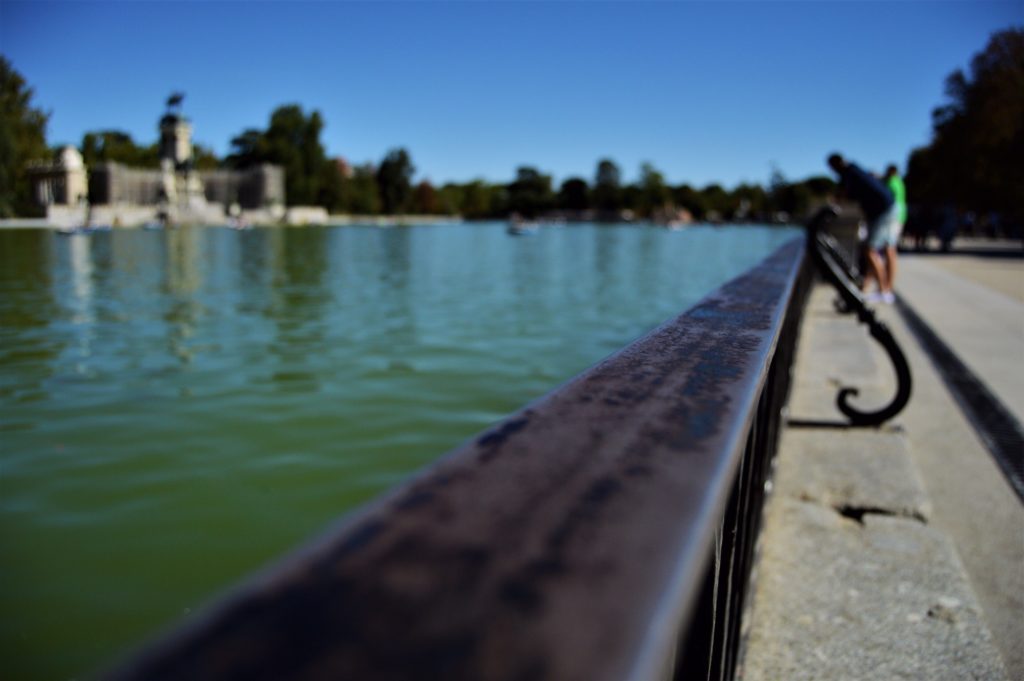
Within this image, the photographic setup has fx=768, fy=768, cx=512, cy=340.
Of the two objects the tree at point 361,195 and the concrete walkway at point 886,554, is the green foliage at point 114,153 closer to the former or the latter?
the tree at point 361,195

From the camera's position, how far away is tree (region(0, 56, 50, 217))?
264ft

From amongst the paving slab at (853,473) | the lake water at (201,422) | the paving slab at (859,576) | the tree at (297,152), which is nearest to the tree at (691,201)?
the tree at (297,152)

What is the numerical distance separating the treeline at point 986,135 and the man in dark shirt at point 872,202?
70.8ft

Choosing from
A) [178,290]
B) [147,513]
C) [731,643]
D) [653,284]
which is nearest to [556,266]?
[653,284]

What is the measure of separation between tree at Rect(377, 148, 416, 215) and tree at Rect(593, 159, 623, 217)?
5555cm

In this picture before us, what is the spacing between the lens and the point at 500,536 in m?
0.51

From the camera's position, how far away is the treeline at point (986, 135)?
30.8m

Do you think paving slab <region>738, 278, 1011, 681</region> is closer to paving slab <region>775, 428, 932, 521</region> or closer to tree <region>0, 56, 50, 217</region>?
paving slab <region>775, 428, 932, 521</region>

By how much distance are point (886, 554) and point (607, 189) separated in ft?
630

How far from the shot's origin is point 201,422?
21.9ft

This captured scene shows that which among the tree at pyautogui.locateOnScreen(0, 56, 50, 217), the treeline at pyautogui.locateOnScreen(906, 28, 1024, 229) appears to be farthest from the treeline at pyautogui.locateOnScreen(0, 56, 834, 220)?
the treeline at pyautogui.locateOnScreen(906, 28, 1024, 229)

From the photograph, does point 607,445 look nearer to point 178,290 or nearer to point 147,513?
point 147,513

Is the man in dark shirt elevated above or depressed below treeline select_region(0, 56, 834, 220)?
below

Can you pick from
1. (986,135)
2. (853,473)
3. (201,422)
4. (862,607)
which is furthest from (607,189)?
(862,607)
